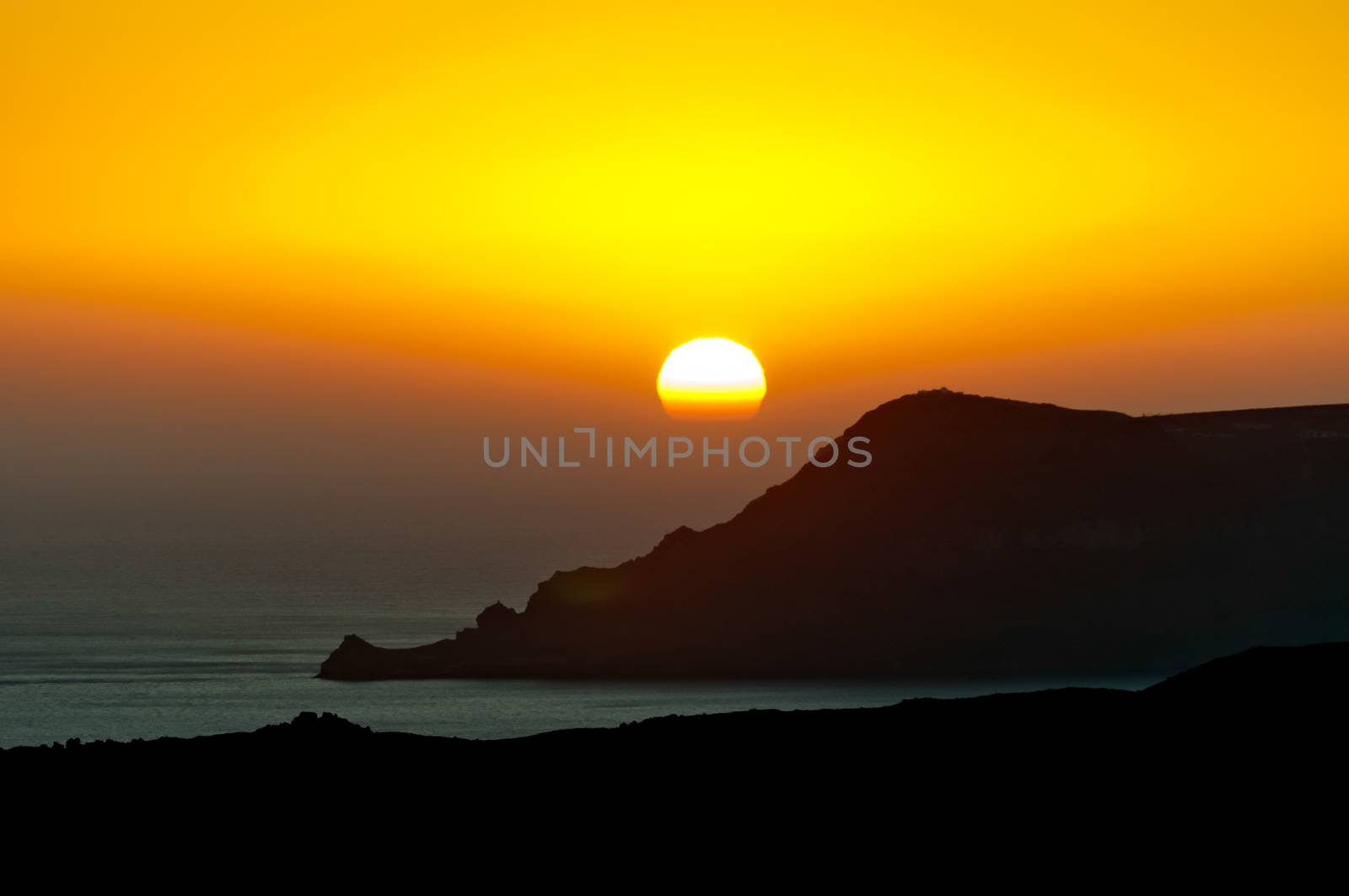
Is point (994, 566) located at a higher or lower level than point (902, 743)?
higher

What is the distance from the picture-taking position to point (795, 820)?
28.3 meters

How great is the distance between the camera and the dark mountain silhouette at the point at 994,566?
7303 inches

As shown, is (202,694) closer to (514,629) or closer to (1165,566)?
(514,629)

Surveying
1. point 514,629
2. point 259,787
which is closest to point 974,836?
point 259,787

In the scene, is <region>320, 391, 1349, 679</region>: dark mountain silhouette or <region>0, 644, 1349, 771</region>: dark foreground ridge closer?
<region>0, 644, 1349, 771</region>: dark foreground ridge

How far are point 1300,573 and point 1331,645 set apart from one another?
161 metres

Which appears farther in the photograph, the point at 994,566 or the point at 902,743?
the point at 994,566

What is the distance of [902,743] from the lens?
3195 cm

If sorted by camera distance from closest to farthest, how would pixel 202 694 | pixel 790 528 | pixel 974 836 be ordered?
pixel 974 836 → pixel 202 694 → pixel 790 528

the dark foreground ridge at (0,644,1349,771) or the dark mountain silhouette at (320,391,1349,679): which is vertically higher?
the dark mountain silhouette at (320,391,1349,679)

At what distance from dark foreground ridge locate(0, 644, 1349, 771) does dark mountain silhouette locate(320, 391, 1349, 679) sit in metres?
148

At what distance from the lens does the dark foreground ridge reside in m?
30.5

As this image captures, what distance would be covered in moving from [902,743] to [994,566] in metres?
164

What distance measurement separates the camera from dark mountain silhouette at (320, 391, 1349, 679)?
18550 centimetres
